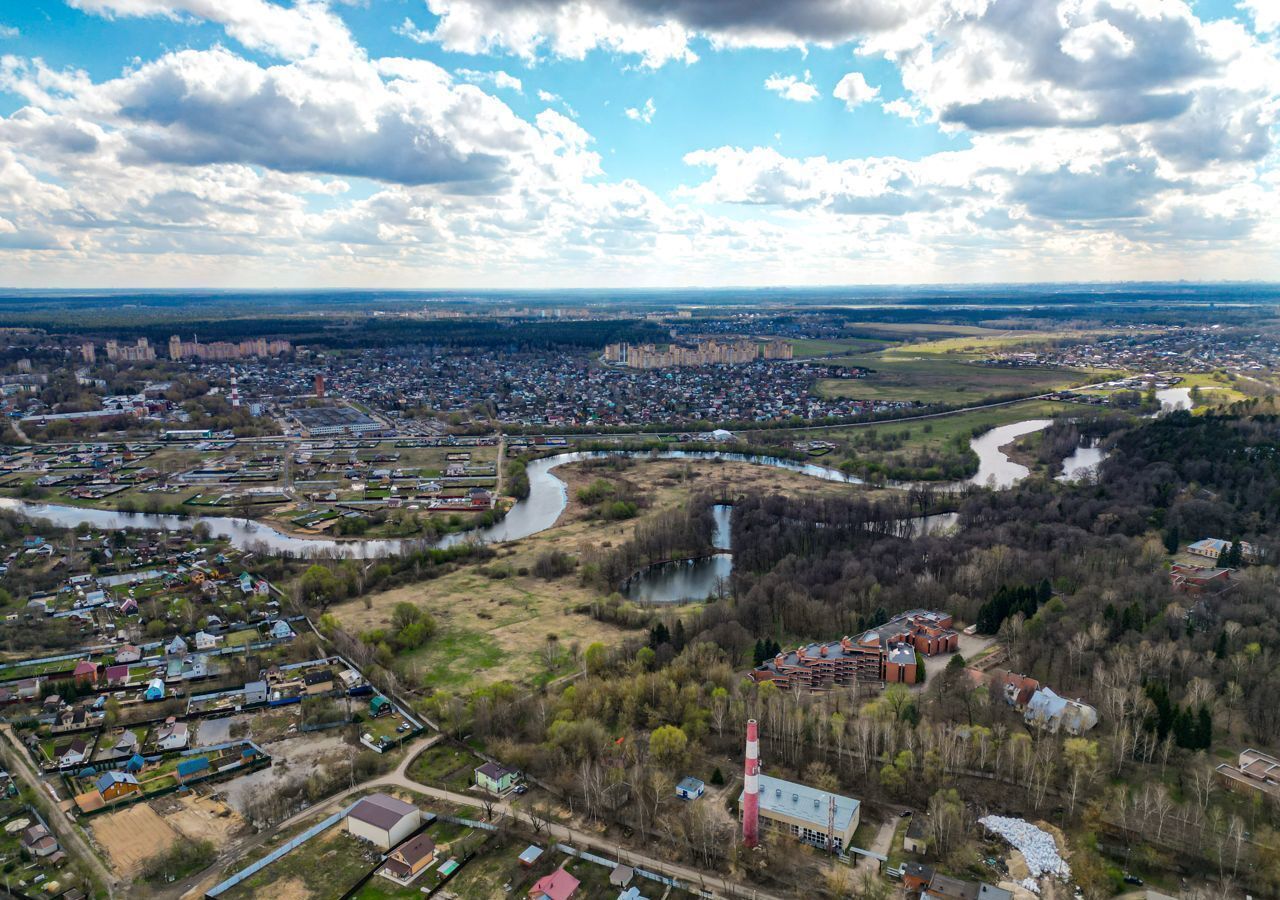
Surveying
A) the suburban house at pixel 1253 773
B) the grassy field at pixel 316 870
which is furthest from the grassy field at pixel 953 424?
the grassy field at pixel 316 870

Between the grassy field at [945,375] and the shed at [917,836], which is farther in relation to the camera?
the grassy field at [945,375]

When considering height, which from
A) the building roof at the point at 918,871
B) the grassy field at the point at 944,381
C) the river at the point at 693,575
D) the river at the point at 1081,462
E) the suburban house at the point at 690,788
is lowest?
the river at the point at 693,575

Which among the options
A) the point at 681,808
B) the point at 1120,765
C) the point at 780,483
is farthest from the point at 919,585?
the point at 780,483

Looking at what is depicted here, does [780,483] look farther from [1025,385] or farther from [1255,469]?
[1025,385]

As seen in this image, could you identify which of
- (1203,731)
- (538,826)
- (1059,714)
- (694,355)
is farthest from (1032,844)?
(694,355)

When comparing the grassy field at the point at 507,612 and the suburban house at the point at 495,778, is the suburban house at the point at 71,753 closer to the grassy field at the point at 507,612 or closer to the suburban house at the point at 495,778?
the grassy field at the point at 507,612

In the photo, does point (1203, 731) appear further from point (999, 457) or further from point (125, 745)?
point (999, 457)

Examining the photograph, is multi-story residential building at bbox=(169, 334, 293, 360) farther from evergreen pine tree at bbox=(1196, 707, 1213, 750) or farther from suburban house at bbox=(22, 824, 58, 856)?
evergreen pine tree at bbox=(1196, 707, 1213, 750)

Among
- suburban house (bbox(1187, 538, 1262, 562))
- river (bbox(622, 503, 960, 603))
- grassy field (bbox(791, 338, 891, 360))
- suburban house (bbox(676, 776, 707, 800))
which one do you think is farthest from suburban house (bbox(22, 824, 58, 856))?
grassy field (bbox(791, 338, 891, 360))
